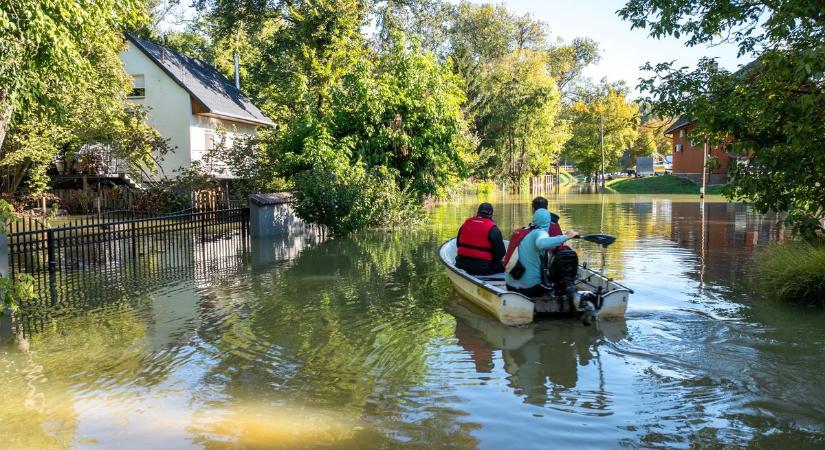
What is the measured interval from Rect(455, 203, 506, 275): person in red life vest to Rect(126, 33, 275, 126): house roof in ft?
82.0

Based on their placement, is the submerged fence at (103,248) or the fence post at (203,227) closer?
the submerged fence at (103,248)

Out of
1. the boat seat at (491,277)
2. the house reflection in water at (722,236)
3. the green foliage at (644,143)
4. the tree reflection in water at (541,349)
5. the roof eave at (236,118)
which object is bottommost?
the tree reflection in water at (541,349)

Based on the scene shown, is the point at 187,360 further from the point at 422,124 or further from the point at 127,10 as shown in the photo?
the point at 422,124

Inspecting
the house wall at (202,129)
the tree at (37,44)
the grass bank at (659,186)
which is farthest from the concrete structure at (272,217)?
the grass bank at (659,186)

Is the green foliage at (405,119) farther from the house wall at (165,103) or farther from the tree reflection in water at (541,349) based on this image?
the house wall at (165,103)

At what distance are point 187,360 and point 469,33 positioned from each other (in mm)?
56724

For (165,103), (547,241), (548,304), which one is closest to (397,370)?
(548,304)

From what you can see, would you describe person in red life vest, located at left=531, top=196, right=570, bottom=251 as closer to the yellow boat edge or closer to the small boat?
the small boat

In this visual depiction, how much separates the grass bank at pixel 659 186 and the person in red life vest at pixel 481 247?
47.9m

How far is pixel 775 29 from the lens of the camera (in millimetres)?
9578

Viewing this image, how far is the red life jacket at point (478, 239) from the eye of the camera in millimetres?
11125

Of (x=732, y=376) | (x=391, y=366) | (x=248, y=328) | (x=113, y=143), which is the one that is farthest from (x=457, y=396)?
(x=113, y=143)

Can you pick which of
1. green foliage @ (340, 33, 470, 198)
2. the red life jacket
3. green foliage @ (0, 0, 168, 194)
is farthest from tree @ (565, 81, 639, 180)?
the red life jacket

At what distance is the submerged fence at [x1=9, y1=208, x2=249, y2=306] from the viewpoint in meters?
13.2
